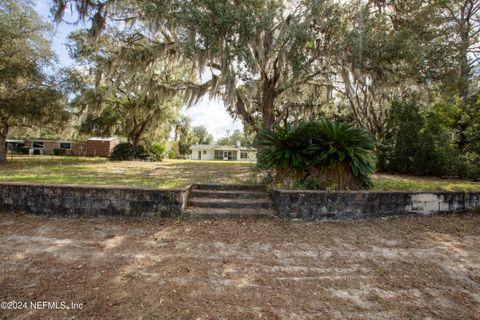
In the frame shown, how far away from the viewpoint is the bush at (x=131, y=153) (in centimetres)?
1767

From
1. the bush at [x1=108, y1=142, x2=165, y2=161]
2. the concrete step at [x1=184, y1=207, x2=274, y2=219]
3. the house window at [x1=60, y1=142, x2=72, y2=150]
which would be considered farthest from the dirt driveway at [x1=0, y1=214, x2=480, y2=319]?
the house window at [x1=60, y1=142, x2=72, y2=150]

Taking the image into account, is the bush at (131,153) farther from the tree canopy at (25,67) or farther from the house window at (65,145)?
the house window at (65,145)

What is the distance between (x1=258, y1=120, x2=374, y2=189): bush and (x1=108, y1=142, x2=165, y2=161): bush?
15.3 meters

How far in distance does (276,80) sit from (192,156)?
3382 cm

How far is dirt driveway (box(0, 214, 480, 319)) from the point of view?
206cm

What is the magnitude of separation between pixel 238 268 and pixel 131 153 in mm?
17182

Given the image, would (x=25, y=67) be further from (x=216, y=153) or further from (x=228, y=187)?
(x=216, y=153)

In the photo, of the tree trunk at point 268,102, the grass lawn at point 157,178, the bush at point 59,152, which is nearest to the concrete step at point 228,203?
the grass lawn at point 157,178

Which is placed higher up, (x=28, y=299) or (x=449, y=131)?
(x=449, y=131)

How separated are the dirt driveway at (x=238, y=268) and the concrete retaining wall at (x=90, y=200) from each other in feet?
0.70

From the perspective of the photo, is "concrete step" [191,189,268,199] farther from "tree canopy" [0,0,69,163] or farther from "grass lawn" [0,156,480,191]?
"tree canopy" [0,0,69,163]

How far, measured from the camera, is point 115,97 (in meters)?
16.5

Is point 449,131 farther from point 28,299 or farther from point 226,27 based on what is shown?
point 28,299

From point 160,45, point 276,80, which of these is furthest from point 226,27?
point 160,45
